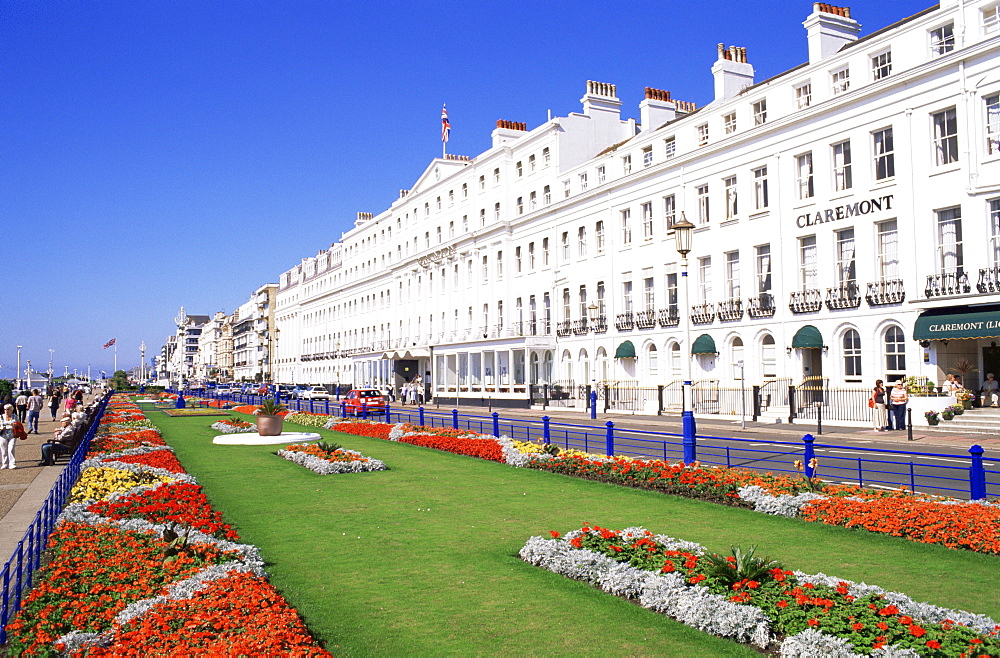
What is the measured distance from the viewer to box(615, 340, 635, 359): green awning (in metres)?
43.6

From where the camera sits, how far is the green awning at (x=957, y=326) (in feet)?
83.4

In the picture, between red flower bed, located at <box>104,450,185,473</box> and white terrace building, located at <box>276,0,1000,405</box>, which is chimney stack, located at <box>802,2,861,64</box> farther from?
red flower bed, located at <box>104,450,185,473</box>

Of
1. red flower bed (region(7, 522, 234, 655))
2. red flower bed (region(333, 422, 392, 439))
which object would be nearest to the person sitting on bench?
red flower bed (region(333, 422, 392, 439))

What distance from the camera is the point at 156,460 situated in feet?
60.7

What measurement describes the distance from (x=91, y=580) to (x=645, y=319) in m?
37.2

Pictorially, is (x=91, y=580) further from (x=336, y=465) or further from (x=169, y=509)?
(x=336, y=465)

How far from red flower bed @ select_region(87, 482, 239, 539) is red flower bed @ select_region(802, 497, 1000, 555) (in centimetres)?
862

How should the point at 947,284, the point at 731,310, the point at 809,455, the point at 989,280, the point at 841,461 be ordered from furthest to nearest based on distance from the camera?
1. the point at 731,310
2. the point at 947,284
3. the point at 989,280
4. the point at 841,461
5. the point at 809,455

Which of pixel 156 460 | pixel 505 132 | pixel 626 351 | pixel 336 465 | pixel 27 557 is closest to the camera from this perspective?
pixel 27 557

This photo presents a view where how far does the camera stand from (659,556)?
8.67m

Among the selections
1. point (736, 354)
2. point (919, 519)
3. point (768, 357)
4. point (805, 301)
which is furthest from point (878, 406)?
point (919, 519)

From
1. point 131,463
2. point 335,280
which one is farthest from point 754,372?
point 335,280

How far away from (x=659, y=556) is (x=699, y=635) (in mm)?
1657

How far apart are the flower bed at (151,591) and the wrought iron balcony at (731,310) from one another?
29590mm
